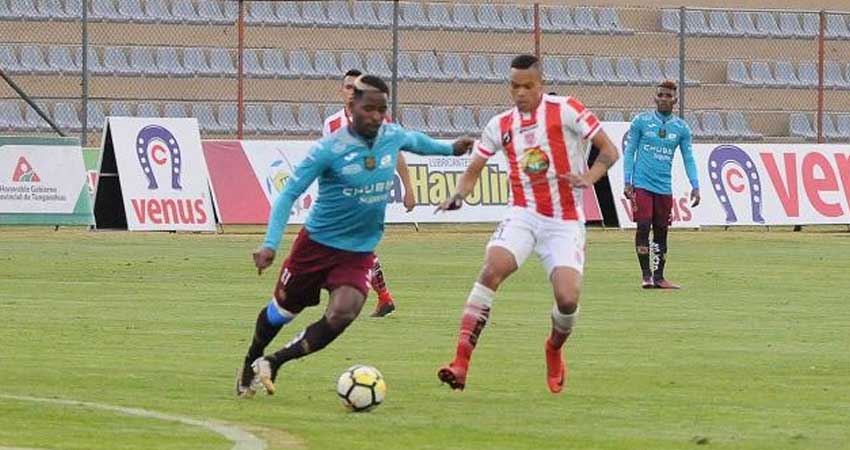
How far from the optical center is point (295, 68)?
125 feet

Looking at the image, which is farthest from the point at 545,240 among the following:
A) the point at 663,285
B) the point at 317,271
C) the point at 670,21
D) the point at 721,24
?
the point at 670,21

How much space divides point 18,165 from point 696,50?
17.2 metres

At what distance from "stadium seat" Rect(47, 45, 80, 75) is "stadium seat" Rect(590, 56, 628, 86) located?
33.8 feet

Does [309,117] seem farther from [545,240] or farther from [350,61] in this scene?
[545,240]

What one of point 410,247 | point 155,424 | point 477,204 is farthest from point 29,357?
point 477,204

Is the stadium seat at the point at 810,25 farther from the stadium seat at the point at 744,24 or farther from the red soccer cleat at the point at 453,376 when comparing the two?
the red soccer cleat at the point at 453,376

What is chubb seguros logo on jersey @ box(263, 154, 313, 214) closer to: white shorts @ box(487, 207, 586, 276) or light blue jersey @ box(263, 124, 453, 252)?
white shorts @ box(487, 207, 586, 276)

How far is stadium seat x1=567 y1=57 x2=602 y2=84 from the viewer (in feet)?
132

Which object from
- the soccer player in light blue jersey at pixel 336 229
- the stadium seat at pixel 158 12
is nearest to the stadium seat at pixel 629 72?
the stadium seat at pixel 158 12

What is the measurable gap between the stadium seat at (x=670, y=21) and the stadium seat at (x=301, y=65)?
27.5 feet

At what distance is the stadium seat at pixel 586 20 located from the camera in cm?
A: 4131

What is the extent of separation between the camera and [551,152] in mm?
12414

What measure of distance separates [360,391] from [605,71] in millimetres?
30289

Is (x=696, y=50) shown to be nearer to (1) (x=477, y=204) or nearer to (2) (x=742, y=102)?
(2) (x=742, y=102)
